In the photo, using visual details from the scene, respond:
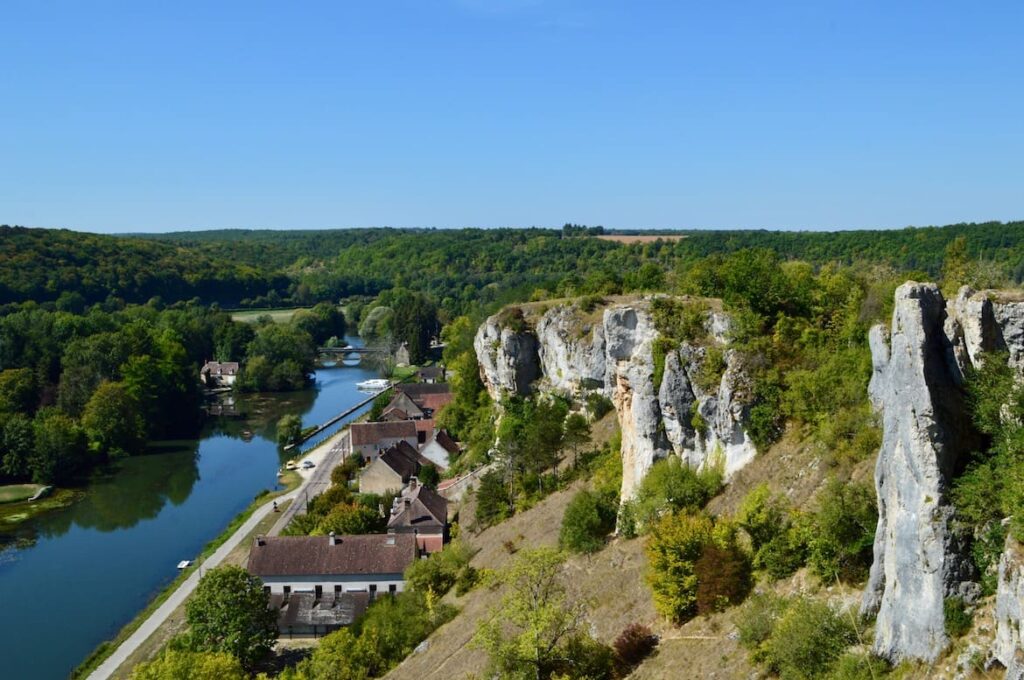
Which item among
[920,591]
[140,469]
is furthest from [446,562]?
[140,469]

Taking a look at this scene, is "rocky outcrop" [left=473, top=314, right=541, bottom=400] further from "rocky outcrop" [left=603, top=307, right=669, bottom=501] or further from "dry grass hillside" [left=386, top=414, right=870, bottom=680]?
"dry grass hillside" [left=386, top=414, right=870, bottom=680]

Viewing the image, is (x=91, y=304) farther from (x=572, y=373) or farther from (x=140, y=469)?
(x=572, y=373)

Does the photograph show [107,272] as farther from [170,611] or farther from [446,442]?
[170,611]

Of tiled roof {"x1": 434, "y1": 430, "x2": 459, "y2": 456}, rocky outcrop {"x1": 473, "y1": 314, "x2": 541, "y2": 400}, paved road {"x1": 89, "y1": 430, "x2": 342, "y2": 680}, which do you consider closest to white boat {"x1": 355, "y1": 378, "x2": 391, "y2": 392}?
paved road {"x1": 89, "y1": 430, "x2": 342, "y2": 680}

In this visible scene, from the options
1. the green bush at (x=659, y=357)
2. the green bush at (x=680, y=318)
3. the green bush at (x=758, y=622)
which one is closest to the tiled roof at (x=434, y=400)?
the green bush at (x=680, y=318)

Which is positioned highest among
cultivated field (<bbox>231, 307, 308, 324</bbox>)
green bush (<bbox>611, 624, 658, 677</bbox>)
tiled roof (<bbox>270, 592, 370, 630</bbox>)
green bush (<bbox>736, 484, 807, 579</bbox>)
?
cultivated field (<bbox>231, 307, 308, 324</bbox>)

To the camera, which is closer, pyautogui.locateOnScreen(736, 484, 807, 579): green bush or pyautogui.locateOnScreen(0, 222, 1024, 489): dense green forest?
pyautogui.locateOnScreen(736, 484, 807, 579): green bush

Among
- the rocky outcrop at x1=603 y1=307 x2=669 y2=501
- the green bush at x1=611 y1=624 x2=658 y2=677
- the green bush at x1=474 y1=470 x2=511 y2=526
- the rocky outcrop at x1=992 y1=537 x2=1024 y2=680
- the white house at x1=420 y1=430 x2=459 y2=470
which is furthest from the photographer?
the white house at x1=420 y1=430 x2=459 y2=470

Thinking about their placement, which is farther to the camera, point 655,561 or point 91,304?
point 91,304
